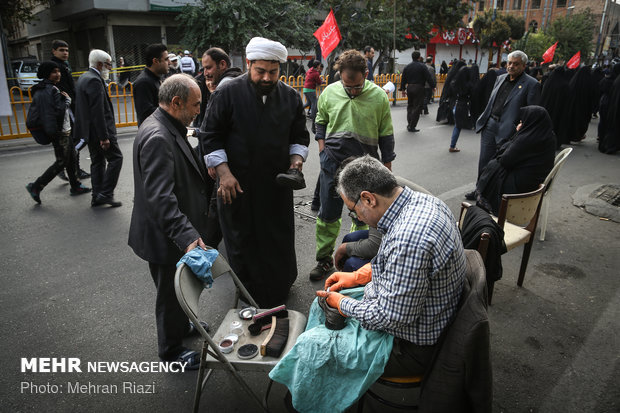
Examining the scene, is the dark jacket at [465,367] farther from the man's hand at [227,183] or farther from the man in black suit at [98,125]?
the man in black suit at [98,125]

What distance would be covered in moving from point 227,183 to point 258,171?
266 millimetres

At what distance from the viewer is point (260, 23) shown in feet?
65.1

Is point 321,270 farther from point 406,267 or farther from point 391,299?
point 406,267

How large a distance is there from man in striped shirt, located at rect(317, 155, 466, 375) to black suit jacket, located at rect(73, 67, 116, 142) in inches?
167

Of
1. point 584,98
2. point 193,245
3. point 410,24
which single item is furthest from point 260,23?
point 193,245

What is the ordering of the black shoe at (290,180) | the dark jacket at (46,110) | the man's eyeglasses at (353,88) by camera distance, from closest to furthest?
the black shoe at (290,180) < the man's eyeglasses at (353,88) < the dark jacket at (46,110)

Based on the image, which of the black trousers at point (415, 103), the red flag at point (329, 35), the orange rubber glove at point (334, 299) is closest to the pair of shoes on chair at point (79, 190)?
the orange rubber glove at point (334, 299)

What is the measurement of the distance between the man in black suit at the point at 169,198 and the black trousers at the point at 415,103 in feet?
29.4

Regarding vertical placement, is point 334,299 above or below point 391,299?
below

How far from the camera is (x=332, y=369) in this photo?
74.5 inches

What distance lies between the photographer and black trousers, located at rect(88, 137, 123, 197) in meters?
5.37

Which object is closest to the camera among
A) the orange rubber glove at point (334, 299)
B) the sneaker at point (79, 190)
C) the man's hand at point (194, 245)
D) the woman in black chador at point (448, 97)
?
the orange rubber glove at point (334, 299)

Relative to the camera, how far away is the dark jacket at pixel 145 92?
4809 millimetres

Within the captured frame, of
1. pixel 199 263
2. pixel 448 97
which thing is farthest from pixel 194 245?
pixel 448 97
